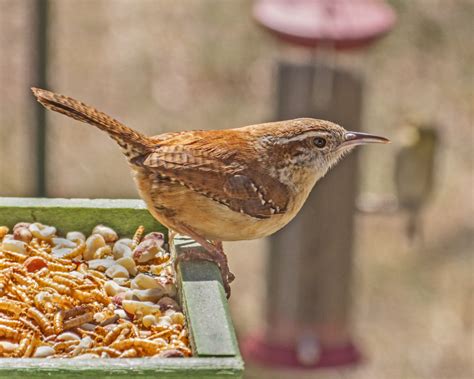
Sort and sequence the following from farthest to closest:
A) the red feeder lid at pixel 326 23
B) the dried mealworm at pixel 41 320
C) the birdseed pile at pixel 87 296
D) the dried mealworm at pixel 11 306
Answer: the red feeder lid at pixel 326 23 → the dried mealworm at pixel 11 306 → the dried mealworm at pixel 41 320 → the birdseed pile at pixel 87 296

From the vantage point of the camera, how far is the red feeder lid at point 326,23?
838 cm

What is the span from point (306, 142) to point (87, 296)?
1.23 m

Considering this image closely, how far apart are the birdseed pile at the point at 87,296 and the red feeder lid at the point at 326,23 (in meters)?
3.74

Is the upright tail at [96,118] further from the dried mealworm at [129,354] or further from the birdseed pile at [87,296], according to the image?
the dried mealworm at [129,354]

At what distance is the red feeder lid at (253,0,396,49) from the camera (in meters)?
8.38

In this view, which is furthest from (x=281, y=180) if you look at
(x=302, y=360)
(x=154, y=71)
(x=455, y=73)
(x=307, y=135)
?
(x=455, y=73)

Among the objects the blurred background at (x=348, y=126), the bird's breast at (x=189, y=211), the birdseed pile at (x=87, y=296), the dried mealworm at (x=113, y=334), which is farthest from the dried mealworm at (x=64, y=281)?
the blurred background at (x=348, y=126)

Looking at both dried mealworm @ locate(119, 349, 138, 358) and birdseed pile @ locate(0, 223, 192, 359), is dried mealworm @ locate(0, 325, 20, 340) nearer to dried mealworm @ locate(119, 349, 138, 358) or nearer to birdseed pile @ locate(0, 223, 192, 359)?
birdseed pile @ locate(0, 223, 192, 359)

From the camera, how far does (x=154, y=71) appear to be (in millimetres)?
12805

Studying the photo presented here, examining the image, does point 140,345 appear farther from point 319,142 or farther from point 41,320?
point 319,142

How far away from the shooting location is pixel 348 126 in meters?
8.71

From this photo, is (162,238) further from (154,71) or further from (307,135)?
(154,71)

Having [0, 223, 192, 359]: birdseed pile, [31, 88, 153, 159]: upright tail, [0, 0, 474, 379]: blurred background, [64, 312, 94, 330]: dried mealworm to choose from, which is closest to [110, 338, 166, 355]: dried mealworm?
[0, 223, 192, 359]: birdseed pile

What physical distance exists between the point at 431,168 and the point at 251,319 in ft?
7.00
